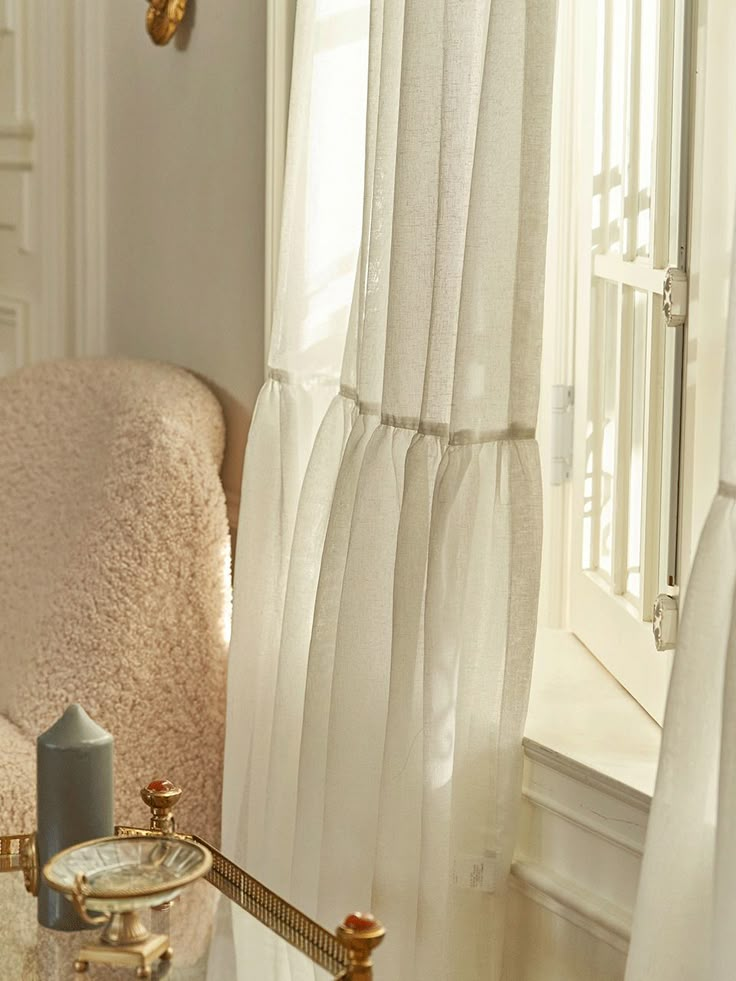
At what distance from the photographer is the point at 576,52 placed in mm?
1644

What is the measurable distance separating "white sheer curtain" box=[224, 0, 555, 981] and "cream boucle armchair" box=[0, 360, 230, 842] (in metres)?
0.39

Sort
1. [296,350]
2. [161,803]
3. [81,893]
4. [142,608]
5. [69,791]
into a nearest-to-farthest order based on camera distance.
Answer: [81,893] → [69,791] → [161,803] → [296,350] → [142,608]

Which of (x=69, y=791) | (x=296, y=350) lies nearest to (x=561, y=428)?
(x=296, y=350)

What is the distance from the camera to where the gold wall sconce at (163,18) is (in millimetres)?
2025

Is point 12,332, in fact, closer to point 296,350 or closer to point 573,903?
point 296,350

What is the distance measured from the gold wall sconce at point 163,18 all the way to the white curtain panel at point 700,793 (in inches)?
50.4

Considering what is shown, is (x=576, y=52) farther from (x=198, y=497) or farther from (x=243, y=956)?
(x=243, y=956)

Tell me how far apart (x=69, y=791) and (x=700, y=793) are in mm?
515

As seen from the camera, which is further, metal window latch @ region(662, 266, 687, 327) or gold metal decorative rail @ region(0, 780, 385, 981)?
metal window latch @ region(662, 266, 687, 327)

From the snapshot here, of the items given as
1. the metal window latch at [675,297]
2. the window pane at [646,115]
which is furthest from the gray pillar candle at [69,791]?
the window pane at [646,115]

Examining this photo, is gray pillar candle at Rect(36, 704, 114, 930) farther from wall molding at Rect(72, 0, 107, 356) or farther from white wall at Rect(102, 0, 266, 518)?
wall molding at Rect(72, 0, 107, 356)

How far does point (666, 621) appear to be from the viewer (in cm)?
134

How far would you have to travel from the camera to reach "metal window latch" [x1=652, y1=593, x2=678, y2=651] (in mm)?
1343

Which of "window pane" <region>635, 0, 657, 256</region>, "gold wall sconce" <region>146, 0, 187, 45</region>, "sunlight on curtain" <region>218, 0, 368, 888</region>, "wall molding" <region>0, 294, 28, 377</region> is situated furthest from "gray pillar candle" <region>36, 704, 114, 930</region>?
"wall molding" <region>0, 294, 28, 377</region>
